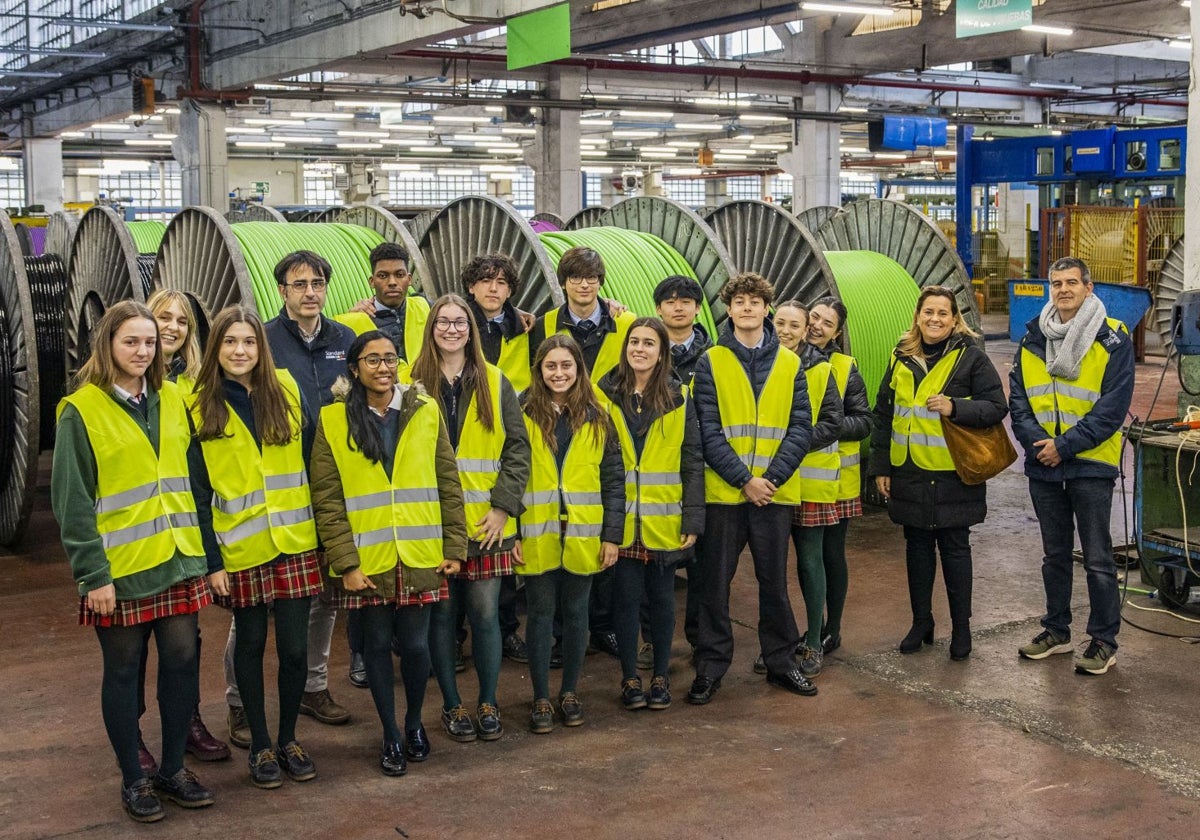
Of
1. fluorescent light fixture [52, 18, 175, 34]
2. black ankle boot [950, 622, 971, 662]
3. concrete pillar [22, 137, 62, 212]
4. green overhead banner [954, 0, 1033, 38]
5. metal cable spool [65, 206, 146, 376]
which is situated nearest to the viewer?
black ankle boot [950, 622, 971, 662]

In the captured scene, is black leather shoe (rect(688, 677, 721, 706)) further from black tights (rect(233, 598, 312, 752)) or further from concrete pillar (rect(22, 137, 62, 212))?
concrete pillar (rect(22, 137, 62, 212))

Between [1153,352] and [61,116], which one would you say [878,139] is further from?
[61,116]

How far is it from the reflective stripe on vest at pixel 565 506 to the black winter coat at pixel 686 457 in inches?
7.9

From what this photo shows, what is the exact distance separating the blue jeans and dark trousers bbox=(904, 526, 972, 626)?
15.2 inches

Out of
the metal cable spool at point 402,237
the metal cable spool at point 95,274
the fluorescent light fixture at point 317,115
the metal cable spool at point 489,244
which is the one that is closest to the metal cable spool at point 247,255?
the metal cable spool at point 402,237

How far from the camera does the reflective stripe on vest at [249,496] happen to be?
438 cm

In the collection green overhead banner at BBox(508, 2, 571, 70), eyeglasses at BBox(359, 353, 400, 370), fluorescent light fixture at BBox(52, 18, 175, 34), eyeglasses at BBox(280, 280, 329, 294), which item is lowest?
eyeglasses at BBox(359, 353, 400, 370)

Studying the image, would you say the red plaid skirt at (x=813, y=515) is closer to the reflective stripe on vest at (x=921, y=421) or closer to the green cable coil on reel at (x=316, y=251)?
the reflective stripe on vest at (x=921, y=421)

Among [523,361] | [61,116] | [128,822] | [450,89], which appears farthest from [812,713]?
[61,116]

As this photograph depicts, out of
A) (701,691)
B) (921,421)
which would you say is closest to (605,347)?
(921,421)

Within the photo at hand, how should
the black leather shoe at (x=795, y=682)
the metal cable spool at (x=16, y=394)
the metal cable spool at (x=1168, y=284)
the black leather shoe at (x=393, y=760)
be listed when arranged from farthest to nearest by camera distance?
the metal cable spool at (x=1168, y=284), the metal cable spool at (x=16, y=394), the black leather shoe at (x=795, y=682), the black leather shoe at (x=393, y=760)

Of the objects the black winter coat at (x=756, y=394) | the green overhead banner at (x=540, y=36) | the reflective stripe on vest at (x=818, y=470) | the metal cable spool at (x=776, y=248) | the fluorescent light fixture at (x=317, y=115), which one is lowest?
the reflective stripe on vest at (x=818, y=470)

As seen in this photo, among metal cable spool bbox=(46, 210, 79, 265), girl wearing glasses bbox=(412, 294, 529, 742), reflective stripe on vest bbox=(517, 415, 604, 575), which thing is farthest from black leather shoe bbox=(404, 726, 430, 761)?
metal cable spool bbox=(46, 210, 79, 265)

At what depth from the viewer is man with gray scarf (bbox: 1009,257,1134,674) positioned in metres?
5.66
